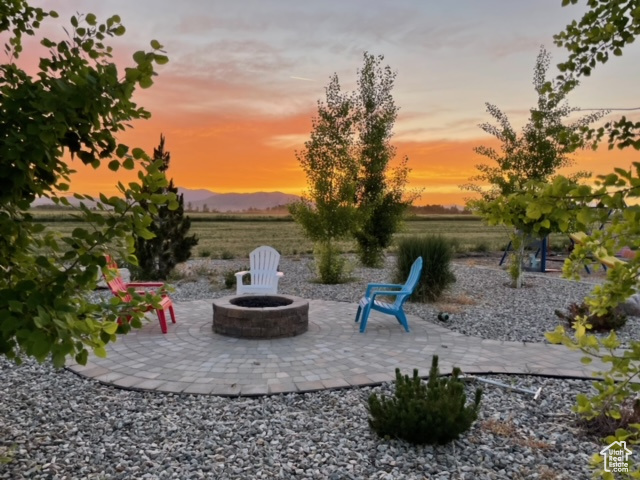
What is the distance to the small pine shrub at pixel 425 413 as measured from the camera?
9.36 ft

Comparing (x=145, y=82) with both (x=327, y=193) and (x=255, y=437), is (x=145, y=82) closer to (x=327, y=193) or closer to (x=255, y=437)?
(x=255, y=437)

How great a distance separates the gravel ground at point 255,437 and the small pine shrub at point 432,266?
12.0 feet

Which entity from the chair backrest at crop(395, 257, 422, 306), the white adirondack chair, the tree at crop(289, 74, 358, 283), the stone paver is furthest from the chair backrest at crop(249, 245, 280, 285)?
the chair backrest at crop(395, 257, 422, 306)

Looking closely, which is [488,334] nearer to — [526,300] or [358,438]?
[526,300]

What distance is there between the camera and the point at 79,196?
5.31 feet

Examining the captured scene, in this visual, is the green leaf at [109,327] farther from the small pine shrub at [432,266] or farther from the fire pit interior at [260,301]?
the small pine shrub at [432,266]

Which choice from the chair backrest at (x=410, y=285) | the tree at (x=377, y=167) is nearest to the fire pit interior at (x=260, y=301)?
the chair backrest at (x=410, y=285)

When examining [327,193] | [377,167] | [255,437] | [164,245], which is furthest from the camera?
[377,167]

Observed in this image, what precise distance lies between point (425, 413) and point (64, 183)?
2.49 m

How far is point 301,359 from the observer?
182 inches

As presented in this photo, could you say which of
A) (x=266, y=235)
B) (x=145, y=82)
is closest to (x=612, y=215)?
(x=145, y=82)

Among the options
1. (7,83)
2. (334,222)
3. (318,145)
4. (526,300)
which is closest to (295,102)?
(318,145)

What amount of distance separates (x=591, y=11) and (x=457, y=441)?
104 inches

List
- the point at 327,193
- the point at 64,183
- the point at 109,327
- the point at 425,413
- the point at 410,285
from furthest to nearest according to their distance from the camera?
the point at 327,193 → the point at 410,285 → the point at 425,413 → the point at 64,183 → the point at 109,327
